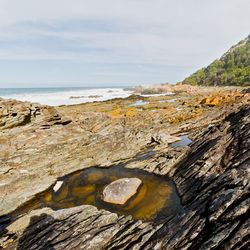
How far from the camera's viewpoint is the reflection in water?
14.9 metres

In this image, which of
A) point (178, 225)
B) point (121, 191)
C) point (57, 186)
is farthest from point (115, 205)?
point (57, 186)

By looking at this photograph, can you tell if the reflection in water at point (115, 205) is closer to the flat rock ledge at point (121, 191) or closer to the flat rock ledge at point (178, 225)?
the flat rock ledge at point (121, 191)

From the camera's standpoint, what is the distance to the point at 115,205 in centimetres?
1586

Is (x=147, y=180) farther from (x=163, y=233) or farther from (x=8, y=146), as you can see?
(x=8, y=146)

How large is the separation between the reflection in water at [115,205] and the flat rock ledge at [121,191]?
46 cm

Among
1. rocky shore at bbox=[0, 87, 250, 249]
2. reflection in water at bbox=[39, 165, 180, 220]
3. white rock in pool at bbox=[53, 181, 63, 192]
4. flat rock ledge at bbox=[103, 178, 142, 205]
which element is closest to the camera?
rocky shore at bbox=[0, 87, 250, 249]

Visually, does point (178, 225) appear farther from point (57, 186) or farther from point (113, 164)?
point (57, 186)

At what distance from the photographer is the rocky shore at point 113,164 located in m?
9.22

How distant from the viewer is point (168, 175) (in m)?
20.4

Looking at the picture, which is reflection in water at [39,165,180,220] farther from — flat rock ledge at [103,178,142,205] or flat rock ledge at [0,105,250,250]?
flat rock ledge at [0,105,250,250]

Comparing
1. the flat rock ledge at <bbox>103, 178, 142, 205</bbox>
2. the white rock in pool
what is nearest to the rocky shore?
the white rock in pool

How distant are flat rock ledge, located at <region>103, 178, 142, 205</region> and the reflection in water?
456 millimetres

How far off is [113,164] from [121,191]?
7583mm

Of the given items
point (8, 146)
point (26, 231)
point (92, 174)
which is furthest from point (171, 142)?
point (8, 146)
